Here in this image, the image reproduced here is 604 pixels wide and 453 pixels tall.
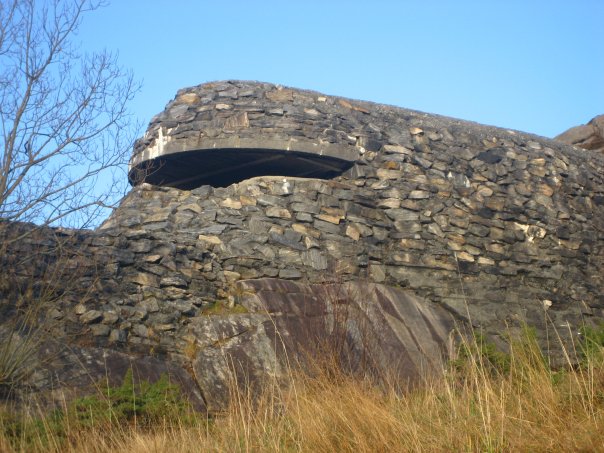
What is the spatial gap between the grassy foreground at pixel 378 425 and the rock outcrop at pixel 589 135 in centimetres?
1059

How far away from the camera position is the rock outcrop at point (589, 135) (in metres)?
15.0

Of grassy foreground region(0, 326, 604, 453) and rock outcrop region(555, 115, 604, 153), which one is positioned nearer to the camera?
grassy foreground region(0, 326, 604, 453)

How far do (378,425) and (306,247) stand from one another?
4763mm

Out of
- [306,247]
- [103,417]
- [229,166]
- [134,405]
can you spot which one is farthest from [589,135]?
[103,417]

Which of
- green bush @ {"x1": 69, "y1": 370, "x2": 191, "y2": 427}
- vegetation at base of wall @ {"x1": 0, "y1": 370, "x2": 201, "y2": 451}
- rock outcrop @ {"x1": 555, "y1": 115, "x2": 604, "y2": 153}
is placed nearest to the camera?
vegetation at base of wall @ {"x1": 0, "y1": 370, "x2": 201, "y2": 451}

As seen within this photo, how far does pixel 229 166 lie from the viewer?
10234 millimetres

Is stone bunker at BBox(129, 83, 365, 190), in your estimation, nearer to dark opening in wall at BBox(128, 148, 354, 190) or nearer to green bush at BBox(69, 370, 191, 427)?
dark opening in wall at BBox(128, 148, 354, 190)

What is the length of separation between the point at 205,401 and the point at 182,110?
14.3 ft

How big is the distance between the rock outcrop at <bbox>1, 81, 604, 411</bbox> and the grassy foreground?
1.16m

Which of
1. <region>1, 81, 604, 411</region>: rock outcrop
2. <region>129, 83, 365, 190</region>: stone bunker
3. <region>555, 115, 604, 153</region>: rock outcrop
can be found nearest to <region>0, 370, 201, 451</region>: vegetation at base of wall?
<region>1, 81, 604, 411</region>: rock outcrop

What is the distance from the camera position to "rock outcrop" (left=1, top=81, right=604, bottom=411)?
23.5 feet

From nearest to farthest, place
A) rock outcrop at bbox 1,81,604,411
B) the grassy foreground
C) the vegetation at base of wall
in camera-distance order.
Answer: the grassy foreground, the vegetation at base of wall, rock outcrop at bbox 1,81,604,411

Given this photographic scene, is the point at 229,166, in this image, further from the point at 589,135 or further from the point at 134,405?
the point at 589,135

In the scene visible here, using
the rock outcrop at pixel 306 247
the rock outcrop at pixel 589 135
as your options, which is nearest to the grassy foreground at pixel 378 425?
the rock outcrop at pixel 306 247
